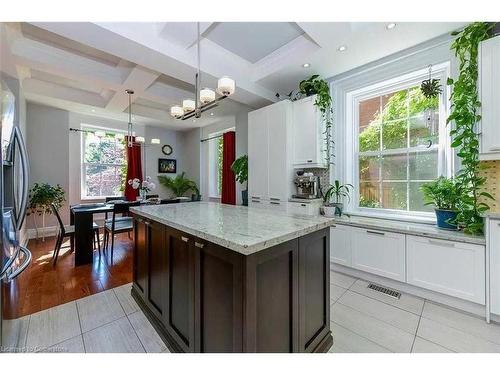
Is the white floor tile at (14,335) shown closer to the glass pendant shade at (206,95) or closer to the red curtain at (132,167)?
the glass pendant shade at (206,95)

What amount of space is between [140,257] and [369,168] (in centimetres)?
305

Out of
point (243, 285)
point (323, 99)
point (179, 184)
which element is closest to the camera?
point (243, 285)

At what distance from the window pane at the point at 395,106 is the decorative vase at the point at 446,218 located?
1284mm

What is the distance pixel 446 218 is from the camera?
2.21 metres

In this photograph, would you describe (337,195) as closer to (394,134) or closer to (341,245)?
(341,245)

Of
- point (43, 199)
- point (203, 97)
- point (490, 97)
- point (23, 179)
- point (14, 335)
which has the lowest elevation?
point (14, 335)

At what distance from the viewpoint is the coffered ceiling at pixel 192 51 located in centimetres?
222

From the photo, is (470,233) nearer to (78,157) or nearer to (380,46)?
(380,46)

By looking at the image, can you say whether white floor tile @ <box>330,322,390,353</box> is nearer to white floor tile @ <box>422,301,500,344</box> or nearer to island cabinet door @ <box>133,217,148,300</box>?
white floor tile @ <box>422,301,500,344</box>

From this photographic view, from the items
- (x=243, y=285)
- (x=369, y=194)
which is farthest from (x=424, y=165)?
(x=243, y=285)

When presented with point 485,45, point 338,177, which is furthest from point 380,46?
point 338,177

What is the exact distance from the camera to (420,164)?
2.68 metres

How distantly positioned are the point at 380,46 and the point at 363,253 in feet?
7.72

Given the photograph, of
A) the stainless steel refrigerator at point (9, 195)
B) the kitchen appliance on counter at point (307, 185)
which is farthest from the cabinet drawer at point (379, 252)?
the stainless steel refrigerator at point (9, 195)
